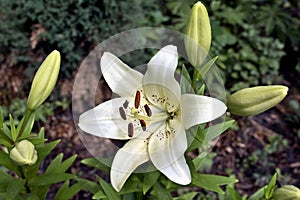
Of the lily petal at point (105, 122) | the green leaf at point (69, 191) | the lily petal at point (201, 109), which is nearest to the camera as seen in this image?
the lily petal at point (201, 109)

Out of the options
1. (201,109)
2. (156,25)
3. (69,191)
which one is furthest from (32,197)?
(156,25)

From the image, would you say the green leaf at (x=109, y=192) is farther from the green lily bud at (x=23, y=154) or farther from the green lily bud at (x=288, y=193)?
the green lily bud at (x=288, y=193)

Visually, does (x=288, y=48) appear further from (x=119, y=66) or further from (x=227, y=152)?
(x=119, y=66)

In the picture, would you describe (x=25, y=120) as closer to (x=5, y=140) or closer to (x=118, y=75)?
(x=5, y=140)

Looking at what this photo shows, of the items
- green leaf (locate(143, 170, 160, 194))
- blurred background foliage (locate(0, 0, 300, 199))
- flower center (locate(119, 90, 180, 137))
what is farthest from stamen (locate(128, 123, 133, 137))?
blurred background foliage (locate(0, 0, 300, 199))

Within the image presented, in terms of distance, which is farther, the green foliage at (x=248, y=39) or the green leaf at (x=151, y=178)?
the green foliage at (x=248, y=39)

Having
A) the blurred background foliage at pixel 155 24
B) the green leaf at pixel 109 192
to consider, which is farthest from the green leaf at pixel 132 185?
the blurred background foliage at pixel 155 24

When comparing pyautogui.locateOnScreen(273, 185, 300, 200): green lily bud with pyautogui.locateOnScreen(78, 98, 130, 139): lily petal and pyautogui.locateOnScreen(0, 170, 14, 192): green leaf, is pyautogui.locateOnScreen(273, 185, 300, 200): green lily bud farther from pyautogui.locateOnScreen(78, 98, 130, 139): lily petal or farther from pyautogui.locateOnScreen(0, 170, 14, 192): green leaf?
pyautogui.locateOnScreen(0, 170, 14, 192): green leaf

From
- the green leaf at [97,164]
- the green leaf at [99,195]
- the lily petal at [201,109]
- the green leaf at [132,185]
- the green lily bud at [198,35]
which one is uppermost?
the green lily bud at [198,35]
